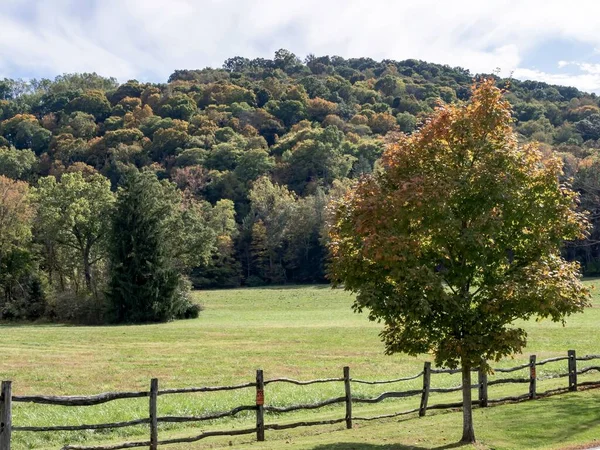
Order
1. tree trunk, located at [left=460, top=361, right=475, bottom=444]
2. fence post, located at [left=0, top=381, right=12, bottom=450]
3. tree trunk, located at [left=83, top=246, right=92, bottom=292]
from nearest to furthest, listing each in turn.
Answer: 1. fence post, located at [left=0, top=381, right=12, bottom=450]
2. tree trunk, located at [left=460, top=361, right=475, bottom=444]
3. tree trunk, located at [left=83, top=246, right=92, bottom=292]

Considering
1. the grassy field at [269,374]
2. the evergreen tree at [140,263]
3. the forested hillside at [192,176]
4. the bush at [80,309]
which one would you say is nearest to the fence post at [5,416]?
the grassy field at [269,374]

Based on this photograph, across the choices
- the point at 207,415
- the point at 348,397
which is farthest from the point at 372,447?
the point at 207,415

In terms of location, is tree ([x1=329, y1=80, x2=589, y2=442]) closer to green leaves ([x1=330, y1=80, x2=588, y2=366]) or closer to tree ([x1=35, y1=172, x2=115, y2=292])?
green leaves ([x1=330, y1=80, x2=588, y2=366])

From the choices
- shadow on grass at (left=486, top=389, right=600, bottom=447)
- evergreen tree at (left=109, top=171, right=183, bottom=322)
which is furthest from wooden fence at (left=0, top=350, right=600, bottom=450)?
evergreen tree at (left=109, top=171, right=183, bottom=322)

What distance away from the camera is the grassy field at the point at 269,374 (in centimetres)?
1598

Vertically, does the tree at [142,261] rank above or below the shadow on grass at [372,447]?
above

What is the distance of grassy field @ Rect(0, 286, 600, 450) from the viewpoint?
16.0 meters

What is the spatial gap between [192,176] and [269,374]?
98.3 m

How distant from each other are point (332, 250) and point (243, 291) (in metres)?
77.7

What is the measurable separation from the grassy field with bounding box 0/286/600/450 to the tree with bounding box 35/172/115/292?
15.7 metres

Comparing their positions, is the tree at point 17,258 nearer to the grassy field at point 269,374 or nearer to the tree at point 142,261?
the tree at point 142,261

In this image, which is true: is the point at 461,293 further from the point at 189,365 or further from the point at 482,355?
the point at 189,365

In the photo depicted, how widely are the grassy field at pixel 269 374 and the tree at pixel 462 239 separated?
2589 mm

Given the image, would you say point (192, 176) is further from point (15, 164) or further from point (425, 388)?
point (425, 388)
